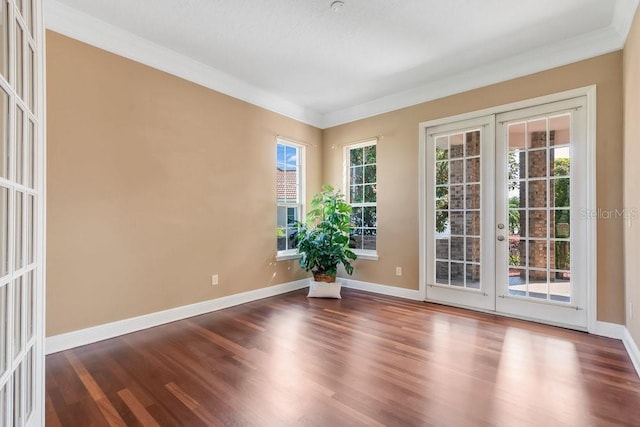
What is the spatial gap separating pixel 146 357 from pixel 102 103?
2.28 meters

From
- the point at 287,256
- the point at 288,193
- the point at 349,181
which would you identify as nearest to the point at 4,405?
the point at 287,256

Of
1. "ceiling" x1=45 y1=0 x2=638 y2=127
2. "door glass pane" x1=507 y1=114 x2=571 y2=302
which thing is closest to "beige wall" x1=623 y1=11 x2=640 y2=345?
"ceiling" x1=45 y1=0 x2=638 y2=127

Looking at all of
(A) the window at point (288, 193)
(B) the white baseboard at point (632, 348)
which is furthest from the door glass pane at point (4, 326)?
(B) the white baseboard at point (632, 348)

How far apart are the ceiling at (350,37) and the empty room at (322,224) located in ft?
0.07

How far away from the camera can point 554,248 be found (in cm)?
319

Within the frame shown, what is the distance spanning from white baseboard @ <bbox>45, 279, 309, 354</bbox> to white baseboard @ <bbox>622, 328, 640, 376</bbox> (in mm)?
3673

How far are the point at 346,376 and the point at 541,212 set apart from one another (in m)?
2.71

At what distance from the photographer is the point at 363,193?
483 centimetres

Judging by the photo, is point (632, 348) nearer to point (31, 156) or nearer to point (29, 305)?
point (29, 305)

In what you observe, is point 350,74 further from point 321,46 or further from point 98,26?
point 98,26

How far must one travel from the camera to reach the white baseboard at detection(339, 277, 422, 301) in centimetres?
418

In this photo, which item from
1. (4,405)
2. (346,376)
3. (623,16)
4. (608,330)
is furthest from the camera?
(608,330)

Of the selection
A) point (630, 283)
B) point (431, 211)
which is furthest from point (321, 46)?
point (630, 283)

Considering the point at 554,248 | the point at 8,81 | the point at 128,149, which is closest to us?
the point at 8,81
